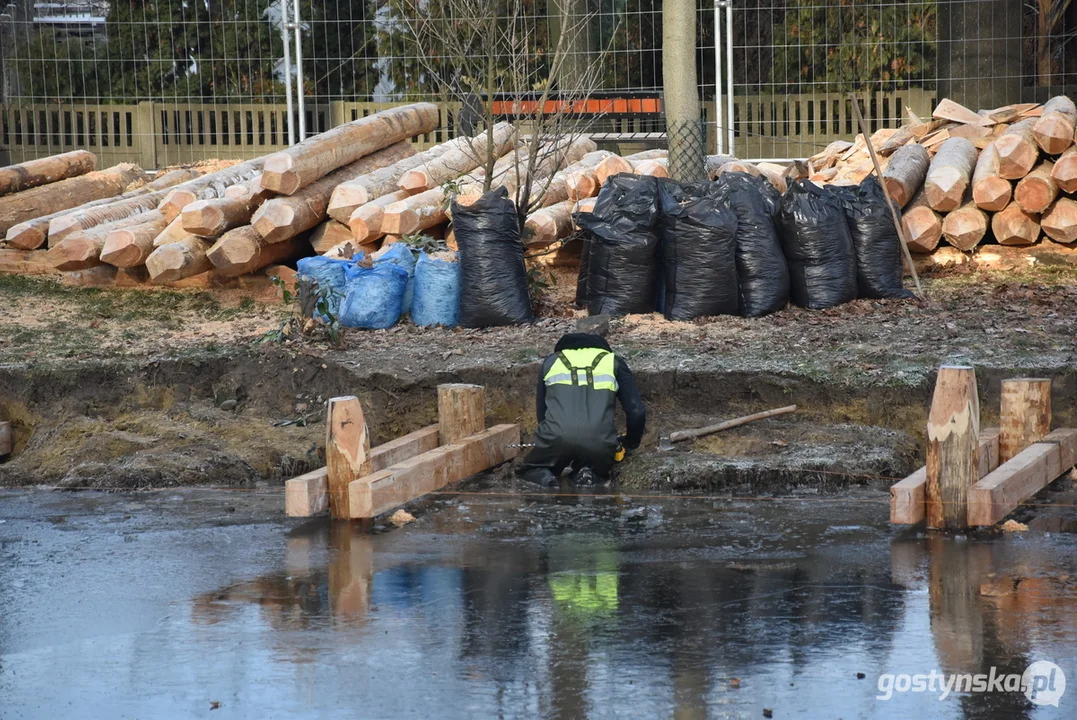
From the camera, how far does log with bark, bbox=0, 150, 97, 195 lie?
50.0ft

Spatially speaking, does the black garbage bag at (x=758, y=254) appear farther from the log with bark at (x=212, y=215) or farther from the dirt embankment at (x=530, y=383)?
the log with bark at (x=212, y=215)

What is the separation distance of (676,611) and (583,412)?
2.69 m

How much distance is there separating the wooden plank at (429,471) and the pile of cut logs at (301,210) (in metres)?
3.20

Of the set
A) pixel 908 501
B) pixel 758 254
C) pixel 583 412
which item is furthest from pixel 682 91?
pixel 908 501

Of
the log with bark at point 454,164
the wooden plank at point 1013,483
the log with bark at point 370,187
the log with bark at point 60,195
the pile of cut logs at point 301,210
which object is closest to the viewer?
the wooden plank at point 1013,483

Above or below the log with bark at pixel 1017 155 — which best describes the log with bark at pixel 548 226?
below

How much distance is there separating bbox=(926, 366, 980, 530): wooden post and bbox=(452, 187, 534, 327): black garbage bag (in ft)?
14.7

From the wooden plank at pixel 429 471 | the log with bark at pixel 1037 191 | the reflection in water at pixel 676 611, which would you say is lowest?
the reflection in water at pixel 676 611

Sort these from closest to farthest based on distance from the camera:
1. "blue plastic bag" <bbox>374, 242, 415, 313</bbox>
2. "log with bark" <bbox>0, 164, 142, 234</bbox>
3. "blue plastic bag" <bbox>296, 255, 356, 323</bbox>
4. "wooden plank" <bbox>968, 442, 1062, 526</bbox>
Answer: "wooden plank" <bbox>968, 442, 1062, 526</bbox> < "blue plastic bag" <bbox>296, 255, 356, 323</bbox> < "blue plastic bag" <bbox>374, 242, 415, 313</bbox> < "log with bark" <bbox>0, 164, 142, 234</bbox>

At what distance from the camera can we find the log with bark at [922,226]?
12211 mm

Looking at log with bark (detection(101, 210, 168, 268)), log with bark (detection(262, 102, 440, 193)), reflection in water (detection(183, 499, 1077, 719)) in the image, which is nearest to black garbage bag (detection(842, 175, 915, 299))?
reflection in water (detection(183, 499, 1077, 719))

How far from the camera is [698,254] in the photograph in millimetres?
10688

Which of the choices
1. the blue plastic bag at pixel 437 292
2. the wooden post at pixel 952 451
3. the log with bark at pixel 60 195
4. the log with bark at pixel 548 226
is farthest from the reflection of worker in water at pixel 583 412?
the log with bark at pixel 60 195

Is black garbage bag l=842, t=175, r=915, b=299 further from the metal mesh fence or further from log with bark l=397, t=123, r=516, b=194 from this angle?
the metal mesh fence
